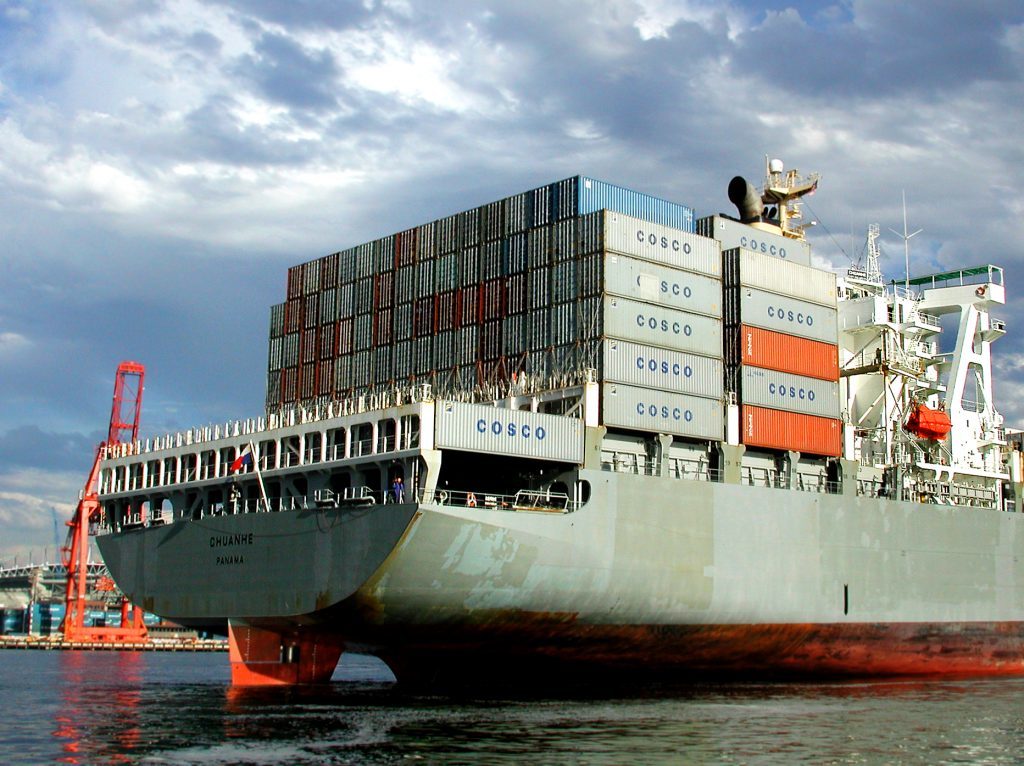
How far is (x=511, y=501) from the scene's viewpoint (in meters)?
42.7

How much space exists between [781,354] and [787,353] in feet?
1.20

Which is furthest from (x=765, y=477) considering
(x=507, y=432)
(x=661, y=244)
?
(x=507, y=432)

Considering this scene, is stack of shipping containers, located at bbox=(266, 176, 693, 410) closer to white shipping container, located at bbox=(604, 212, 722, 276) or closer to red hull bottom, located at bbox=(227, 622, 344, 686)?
white shipping container, located at bbox=(604, 212, 722, 276)

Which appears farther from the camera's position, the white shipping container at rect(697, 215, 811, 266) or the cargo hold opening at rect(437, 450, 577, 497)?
the white shipping container at rect(697, 215, 811, 266)

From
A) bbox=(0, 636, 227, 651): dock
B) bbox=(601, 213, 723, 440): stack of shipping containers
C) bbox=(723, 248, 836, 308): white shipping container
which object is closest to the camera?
bbox=(601, 213, 723, 440): stack of shipping containers

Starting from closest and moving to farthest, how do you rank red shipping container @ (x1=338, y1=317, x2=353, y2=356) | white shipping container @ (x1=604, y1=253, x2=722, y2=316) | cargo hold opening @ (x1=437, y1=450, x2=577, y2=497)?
cargo hold opening @ (x1=437, y1=450, x2=577, y2=497), white shipping container @ (x1=604, y1=253, x2=722, y2=316), red shipping container @ (x1=338, y1=317, x2=353, y2=356)

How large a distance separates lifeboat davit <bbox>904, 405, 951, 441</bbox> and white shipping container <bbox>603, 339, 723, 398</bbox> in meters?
11.6

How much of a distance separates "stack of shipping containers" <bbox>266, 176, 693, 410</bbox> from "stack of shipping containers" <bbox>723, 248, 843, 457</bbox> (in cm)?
386

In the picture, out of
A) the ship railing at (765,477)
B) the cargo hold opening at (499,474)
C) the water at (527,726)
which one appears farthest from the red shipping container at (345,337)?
the ship railing at (765,477)

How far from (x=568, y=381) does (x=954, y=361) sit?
2342 cm

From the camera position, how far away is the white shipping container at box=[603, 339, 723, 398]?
43531 mm

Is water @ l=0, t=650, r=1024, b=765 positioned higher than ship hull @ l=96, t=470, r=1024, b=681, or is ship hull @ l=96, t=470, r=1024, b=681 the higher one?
ship hull @ l=96, t=470, r=1024, b=681

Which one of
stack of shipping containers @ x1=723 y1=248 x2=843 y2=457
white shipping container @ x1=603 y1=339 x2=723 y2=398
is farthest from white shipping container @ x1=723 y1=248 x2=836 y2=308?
white shipping container @ x1=603 y1=339 x2=723 y2=398

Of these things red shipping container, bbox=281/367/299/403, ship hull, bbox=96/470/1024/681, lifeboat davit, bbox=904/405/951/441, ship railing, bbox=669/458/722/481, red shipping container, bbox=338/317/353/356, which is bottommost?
ship hull, bbox=96/470/1024/681
